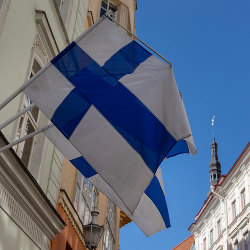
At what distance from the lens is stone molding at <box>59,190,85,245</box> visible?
419 inches

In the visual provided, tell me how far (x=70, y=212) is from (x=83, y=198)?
2432 millimetres

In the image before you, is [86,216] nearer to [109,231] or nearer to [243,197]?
[109,231]

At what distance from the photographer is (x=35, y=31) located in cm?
898

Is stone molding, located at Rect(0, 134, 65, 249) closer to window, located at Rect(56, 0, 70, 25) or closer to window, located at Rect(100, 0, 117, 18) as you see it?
window, located at Rect(56, 0, 70, 25)

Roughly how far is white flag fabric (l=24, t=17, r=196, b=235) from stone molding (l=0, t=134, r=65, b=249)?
1.40m

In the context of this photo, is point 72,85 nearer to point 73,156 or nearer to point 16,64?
point 73,156

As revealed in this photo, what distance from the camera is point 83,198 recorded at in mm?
13828

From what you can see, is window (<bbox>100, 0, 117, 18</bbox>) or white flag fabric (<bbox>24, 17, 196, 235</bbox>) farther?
window (<bbox>100, 0, 117, 18</bbox>)

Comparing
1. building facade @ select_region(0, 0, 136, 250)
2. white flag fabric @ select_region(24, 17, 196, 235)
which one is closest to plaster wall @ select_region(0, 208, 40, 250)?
building facade @ select_region(0, 0, 136, 250)

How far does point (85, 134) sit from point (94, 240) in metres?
5.30

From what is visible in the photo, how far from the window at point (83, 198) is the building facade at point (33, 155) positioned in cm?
3

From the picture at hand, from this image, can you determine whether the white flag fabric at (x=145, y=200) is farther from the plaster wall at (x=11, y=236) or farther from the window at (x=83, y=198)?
the window at (x=83, y=198)

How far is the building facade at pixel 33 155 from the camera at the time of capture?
6988 millimetres

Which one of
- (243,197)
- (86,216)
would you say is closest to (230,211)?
(243,197)
